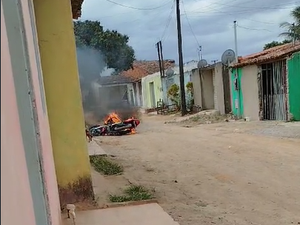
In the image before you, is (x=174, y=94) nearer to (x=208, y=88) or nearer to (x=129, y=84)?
(x=208, y=88)

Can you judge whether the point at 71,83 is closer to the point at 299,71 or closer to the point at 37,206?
the point at 37,206

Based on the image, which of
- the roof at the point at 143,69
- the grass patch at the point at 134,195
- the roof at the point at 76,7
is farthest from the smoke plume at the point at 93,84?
the grass patch at the point at 134,195

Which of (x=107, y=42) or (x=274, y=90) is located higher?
(x=107, y=42)

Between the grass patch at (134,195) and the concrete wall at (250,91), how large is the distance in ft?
40.3

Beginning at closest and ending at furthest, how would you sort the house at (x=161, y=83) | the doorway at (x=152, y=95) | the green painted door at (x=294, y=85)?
1. the green painted door at (x=294, y=85)
2. the house at (x=161, y=83)
3. the doorway at (x=152, y=95)

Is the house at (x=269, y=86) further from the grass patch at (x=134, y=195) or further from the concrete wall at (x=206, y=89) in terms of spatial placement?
the grass patch at (x=134, y=195)

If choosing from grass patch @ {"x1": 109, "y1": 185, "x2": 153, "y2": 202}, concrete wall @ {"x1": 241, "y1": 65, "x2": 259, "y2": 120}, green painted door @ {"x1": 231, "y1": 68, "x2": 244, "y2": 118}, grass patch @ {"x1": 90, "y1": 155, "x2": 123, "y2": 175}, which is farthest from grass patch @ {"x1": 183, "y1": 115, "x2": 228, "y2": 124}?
grass patch @ {"x1": 109, "y1": 185, "x2": 153, "y2": 202}

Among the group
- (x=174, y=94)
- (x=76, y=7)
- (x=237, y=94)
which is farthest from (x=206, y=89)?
(x=76, y=7)

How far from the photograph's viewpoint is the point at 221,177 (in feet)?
22.8

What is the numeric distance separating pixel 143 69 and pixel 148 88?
1077cm

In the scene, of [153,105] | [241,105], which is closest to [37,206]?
[241,105]

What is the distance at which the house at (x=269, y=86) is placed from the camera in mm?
15016

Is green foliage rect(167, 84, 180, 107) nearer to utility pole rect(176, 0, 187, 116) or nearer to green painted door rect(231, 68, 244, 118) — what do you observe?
utility pole rect(176, 0, 187, 116)

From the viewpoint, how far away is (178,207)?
17.1 feet
